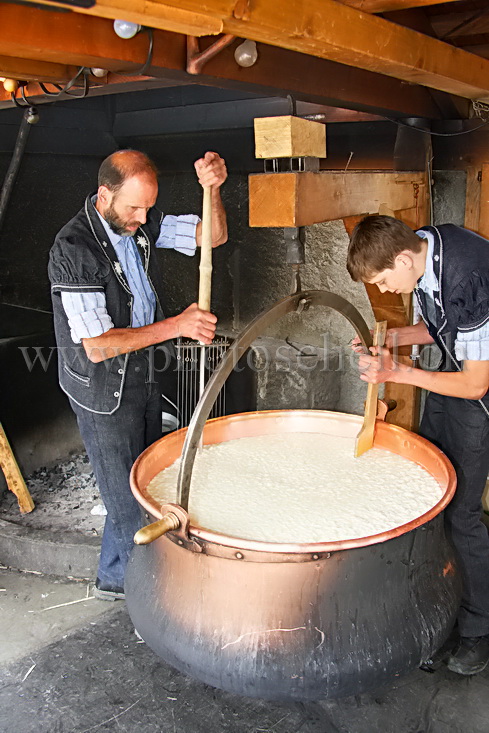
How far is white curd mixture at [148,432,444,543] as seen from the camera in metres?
1.77

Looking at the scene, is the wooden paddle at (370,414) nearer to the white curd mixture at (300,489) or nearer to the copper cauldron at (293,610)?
the white curd mixture at (300,489)

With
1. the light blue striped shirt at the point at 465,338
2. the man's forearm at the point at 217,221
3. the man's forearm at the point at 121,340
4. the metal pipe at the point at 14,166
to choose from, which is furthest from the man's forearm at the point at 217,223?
the metal pipe at the point at 14,166

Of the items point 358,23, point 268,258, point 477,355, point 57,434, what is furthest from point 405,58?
point 57,434

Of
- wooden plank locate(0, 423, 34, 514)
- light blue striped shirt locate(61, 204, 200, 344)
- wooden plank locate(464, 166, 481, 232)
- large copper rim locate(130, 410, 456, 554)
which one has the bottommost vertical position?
wooden plank locate(0, 423, 34, 514)

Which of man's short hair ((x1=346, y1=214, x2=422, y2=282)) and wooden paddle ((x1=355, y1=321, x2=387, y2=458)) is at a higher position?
man's short hair ((x1=346, y1=214, x2=422, y2=282))

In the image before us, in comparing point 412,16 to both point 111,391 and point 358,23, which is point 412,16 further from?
point 111,391

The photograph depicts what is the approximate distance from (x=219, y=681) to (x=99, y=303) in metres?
1.34

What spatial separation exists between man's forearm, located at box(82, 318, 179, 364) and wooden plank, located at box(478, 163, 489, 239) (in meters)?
1.50

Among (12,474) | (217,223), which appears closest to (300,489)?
(217,223)

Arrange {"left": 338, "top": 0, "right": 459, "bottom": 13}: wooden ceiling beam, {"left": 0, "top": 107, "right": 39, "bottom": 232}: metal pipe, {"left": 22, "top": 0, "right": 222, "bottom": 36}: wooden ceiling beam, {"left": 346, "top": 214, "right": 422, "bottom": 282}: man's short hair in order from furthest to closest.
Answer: {"left": 0, "top": 107, "right": 39, "bottom": 232}: metal pipe
{"left": 346, "top": 214, "right": 422, "bottom": 282}: man's short hair
{"left": 338, "top": 0, "right": 459, "bottom": 13}: wooden ceiling beam
{"left": 22, "top": 0, "right": 222, "bottom": 36}: wooden ceiling beam

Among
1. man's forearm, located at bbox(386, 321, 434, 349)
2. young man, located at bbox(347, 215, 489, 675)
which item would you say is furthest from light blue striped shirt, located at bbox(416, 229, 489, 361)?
man's forearm, located at bbox(386, 321, 434, 349)

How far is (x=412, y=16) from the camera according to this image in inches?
90.2

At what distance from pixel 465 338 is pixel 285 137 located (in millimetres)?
841

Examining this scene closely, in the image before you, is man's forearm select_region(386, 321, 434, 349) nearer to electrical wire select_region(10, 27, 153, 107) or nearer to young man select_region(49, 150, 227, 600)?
young man select_region(49, 150, 227, 600)
